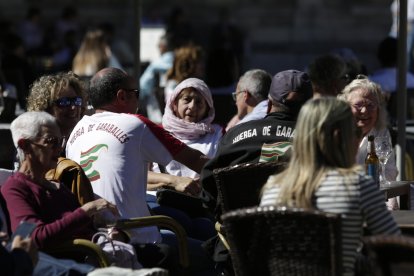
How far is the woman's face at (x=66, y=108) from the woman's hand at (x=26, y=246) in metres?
1.96

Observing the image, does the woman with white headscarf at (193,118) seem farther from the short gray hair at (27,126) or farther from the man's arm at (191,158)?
the short gray hair at (27,126)

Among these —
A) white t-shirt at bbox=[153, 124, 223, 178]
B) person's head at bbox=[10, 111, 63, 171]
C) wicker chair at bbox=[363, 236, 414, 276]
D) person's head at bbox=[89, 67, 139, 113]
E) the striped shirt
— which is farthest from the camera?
white t-shirt at bbox=[153, 124, 223, 178]

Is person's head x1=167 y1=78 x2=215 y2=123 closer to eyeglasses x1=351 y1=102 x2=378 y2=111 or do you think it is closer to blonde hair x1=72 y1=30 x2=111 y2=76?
Result: eyeglasses x1=351 y1=102 x2=378 y2=111

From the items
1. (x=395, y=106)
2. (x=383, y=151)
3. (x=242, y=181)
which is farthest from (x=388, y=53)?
(x=242, y=181)

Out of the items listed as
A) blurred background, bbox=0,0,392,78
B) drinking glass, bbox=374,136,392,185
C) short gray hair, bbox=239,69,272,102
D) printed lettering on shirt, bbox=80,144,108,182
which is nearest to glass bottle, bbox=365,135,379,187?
drinking glass, bbox=374,136,392,185

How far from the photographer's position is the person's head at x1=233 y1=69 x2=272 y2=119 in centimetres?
924

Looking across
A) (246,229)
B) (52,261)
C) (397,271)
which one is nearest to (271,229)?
(246,229)

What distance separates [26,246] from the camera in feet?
17.8

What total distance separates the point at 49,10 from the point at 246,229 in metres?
29.3

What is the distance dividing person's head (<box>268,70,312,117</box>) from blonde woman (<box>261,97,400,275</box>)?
5.03 ft

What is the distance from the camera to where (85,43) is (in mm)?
16578

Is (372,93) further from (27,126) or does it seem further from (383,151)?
(27,126)

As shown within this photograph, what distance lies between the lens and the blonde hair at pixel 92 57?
15883 mm

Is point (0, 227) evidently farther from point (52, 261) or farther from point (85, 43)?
point (85, 43)
